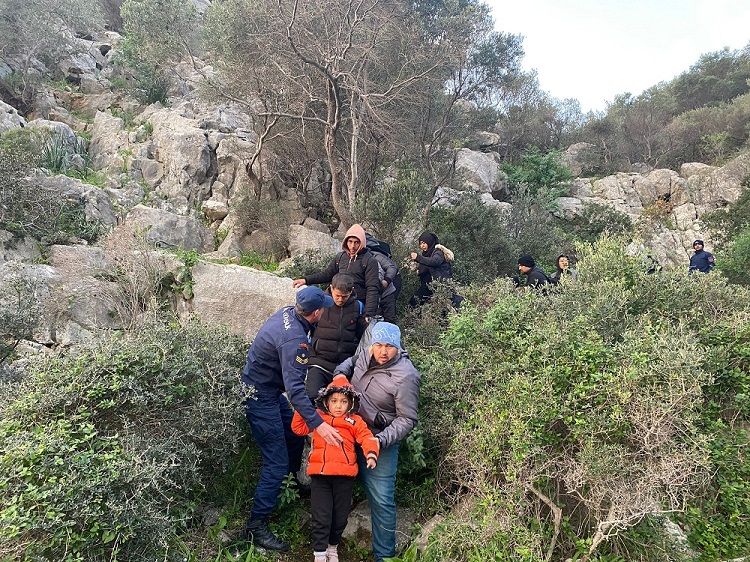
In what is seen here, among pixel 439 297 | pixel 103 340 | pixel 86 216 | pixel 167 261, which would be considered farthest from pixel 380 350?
pixel 86 216

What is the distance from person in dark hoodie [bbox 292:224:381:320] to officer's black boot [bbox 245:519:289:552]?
264 cm

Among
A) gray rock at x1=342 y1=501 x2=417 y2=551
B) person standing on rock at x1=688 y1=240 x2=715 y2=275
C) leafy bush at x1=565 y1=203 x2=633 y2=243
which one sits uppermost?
leafy bush at x1=565 y1=203 x2=633 y2=243

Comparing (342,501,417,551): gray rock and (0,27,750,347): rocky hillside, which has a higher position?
(0,27,750,347): rocky hillside

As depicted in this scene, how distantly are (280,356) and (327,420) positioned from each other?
2.16 feet

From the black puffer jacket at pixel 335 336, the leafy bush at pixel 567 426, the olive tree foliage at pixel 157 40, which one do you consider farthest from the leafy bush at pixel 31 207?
the leafy bush at pixel 567 426

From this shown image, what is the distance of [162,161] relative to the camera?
44.7ft

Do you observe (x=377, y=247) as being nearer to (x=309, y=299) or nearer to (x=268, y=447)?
(x=309, y=299)

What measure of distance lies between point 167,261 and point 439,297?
4808 millimetres

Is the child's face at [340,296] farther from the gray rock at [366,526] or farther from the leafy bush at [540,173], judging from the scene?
the leafy bush at [540,173]

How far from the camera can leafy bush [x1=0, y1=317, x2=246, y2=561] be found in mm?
2598

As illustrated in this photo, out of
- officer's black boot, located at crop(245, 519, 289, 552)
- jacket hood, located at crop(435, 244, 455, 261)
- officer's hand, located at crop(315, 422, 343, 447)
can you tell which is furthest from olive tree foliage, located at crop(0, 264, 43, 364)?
jacket hood, located at crop(435, 244, 455, 261)

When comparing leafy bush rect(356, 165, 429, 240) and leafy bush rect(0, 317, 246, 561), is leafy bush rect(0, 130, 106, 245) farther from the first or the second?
leafy bush rect(0, 317, 246, 561)

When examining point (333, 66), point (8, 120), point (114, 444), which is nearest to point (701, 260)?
point (333, 66)

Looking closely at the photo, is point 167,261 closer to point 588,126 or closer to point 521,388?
point 521,388
